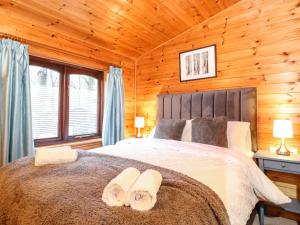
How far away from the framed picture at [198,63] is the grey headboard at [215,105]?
0.35 metres

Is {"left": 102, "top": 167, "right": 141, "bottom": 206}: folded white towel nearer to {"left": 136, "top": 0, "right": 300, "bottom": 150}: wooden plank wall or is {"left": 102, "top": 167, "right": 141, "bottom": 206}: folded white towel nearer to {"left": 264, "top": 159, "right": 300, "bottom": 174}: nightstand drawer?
{"left": 264, "top": 159, "right": 300, "bottom": 174}: nightstand drawer

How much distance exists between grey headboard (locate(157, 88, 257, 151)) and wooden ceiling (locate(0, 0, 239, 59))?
1112 mm

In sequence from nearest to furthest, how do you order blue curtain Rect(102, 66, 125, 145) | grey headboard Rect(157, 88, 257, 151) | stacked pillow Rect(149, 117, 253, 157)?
stacked pillow Rect(149, 117, 253, 157) < grey headboard Rect(157, 88, 257, 151) < blue curtain Rect(102, 66, 125, 145)

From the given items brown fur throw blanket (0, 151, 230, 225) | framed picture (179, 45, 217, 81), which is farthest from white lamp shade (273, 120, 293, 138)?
brown fur throw blanket (0, 151, 230, 225)

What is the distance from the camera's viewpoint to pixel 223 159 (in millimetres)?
1815

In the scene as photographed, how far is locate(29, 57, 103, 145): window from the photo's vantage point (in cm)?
276

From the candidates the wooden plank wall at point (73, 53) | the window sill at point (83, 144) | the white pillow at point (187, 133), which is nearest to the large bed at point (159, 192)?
the white pillow at point (187, 133)

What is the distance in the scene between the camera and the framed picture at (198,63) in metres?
3.02

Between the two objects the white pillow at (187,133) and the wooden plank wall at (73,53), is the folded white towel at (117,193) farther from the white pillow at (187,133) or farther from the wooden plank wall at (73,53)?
the wooden plank wall at (73,53)

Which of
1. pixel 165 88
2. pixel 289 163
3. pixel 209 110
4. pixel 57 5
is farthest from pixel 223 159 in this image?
pixel 57 5

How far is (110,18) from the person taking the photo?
104 inches

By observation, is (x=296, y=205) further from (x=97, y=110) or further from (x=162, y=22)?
(x=97, y=110)

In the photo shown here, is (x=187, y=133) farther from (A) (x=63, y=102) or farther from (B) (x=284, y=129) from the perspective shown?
(A) (x=63, y=102)

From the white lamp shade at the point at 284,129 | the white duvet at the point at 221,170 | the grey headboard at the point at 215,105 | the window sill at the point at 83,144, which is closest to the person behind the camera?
the white duvet at the point at 221,170
